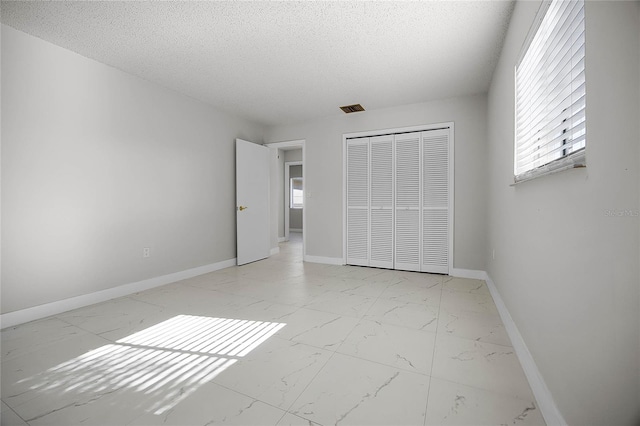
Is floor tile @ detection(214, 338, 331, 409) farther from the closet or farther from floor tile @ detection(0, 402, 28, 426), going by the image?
the closet

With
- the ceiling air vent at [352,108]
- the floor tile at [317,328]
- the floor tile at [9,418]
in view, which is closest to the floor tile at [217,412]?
the floor tile at [9,418]

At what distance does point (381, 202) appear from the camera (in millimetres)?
4516

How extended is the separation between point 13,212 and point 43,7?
1666 millimetres

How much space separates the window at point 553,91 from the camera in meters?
1.11

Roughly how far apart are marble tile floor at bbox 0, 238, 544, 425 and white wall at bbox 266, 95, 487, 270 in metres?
1.25

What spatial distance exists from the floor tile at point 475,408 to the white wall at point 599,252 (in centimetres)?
19

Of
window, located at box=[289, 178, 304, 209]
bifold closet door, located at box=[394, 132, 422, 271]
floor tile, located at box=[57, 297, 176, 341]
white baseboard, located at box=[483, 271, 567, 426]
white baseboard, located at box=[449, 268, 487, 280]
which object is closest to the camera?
white baseboard, located at box=[483, 271, 567, 426]

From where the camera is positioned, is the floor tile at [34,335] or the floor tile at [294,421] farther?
the floor tile at [34,335]

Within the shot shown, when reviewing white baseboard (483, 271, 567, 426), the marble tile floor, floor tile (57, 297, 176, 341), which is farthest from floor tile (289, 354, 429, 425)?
floor tile (57, 297, 176, 341)

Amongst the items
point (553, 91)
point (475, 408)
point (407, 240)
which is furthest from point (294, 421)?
point (407, 240)

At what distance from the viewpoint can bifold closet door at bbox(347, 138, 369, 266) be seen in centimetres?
463

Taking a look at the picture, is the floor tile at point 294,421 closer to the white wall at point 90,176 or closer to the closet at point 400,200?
the white wall at point 90,176

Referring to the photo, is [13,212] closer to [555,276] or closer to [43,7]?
[43,7]

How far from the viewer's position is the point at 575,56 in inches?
44.8
